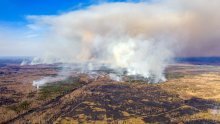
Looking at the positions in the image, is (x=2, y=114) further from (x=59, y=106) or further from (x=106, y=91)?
(x=106, y=91)

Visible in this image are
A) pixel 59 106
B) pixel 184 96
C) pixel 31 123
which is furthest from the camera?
pixel 184 96

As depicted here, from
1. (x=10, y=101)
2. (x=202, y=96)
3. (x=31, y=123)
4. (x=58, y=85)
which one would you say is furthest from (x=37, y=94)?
(x=202, y=96)

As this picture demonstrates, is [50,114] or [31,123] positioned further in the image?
[50,114]

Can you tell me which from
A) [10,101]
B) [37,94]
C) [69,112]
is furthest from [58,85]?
[69,112]

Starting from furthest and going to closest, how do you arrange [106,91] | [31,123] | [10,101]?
[106,91] → [10,101] → [31,123]

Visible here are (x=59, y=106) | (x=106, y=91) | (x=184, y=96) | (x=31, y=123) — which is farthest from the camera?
(x=106, y=91)

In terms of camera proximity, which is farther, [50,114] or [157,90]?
[157,90]

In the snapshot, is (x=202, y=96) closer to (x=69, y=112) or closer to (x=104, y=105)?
(x=104, y=105)

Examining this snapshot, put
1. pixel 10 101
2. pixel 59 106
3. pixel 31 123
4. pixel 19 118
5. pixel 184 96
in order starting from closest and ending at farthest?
pixel 31 123
pixel 19 118
pixel 59 106
pixel 10 101
pixel 184 96

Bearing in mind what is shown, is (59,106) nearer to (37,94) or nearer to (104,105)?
(104,105)
